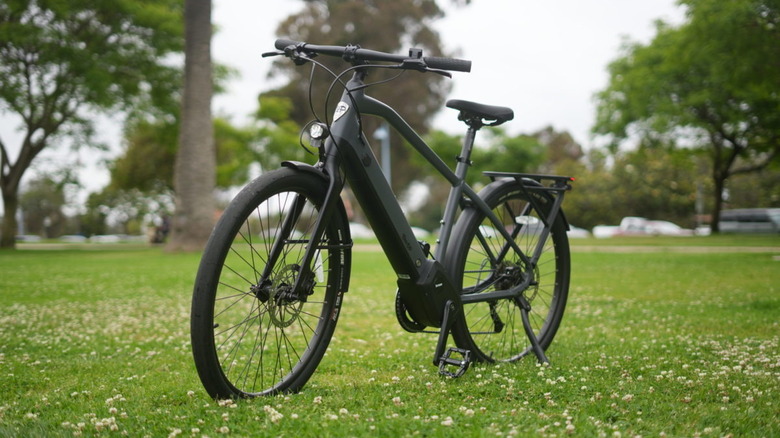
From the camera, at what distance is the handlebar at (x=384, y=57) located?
322 cm

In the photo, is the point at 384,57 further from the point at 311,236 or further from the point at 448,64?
the point at 311,236

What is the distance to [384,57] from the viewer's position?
3248 millimetres

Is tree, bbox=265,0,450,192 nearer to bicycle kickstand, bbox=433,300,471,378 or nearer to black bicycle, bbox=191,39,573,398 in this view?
black bicycle, bbox=191,39,573,398

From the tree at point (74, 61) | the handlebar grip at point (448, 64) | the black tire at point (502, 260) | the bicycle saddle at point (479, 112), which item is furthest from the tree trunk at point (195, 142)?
the handlebar grip at point (448, 64)

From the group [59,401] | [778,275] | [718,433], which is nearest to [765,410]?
[718,433]

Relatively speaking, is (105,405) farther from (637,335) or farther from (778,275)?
(778,275)

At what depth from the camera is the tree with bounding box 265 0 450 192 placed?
3372 centimetres

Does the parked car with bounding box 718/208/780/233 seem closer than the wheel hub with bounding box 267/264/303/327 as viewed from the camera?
No

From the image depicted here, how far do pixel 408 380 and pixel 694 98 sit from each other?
26.1 m

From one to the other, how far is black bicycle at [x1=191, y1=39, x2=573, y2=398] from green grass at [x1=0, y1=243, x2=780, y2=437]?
0.24 meters

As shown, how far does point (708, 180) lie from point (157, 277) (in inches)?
2012

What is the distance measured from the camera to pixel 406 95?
35500 mm

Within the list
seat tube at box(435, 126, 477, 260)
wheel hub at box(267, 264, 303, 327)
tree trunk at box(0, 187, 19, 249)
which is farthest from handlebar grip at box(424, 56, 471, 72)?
tree trunk at box(0, 187, 19, 249)

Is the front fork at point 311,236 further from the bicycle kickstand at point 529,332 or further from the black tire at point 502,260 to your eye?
the bicycle kickstand at point 529,332
